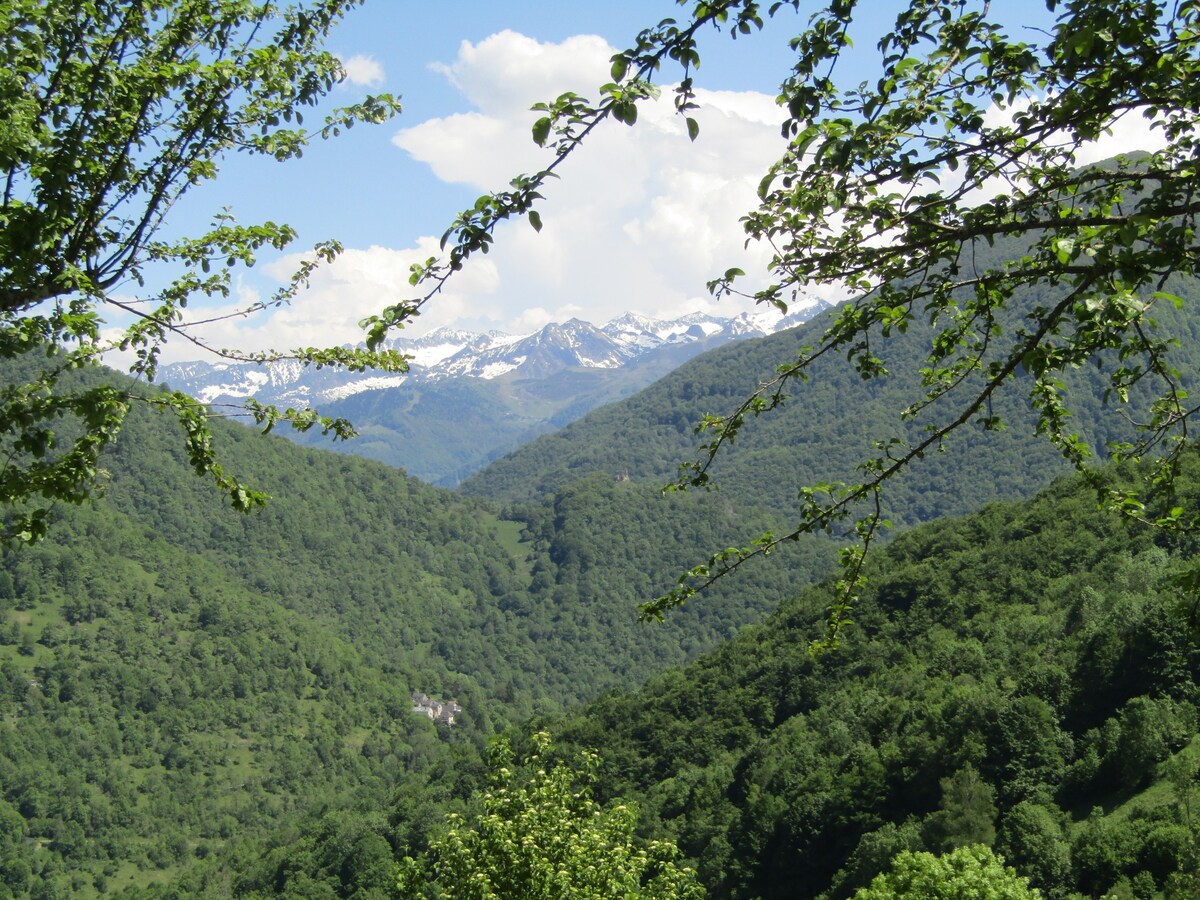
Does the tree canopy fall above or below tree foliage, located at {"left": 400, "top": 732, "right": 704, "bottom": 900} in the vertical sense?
above

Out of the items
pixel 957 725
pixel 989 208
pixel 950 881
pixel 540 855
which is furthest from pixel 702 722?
pixel 989 208

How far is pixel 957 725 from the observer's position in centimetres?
4431

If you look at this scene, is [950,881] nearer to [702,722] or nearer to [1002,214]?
[1002,214]

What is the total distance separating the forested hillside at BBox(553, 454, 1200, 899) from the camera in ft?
113

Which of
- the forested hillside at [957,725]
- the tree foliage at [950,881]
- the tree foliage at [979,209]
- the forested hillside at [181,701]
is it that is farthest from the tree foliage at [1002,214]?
the forested hillside at [181,701]

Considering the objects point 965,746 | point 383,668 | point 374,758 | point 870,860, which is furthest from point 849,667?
point 383,668

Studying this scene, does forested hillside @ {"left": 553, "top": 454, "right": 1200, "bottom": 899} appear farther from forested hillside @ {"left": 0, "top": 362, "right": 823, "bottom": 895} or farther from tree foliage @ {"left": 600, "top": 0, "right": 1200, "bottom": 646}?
forested hillside @ {"left": 0, "top": 362, "right": 823, "bottom": 895}

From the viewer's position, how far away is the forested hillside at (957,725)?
34.3m

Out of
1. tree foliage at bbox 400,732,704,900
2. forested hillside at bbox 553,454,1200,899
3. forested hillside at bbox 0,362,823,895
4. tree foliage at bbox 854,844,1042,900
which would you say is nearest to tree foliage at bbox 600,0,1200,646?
tree foliage at bbox 400,732,704,900

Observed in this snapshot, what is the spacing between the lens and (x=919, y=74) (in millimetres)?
4102

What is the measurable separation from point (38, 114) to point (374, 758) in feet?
519

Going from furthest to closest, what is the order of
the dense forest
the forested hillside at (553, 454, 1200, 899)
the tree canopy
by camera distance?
1. the dense forest
2. the forested hillside at (553, 454, 1200, 899)
3. the tree canopy

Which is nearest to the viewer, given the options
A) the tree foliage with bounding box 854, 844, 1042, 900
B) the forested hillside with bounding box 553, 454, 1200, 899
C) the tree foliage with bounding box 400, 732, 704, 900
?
the tree foliage with bounding box 400, 732, 704, 900

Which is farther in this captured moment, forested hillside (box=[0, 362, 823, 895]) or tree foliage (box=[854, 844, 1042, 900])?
forested hillside (box=[0, 362, 823, 895])
